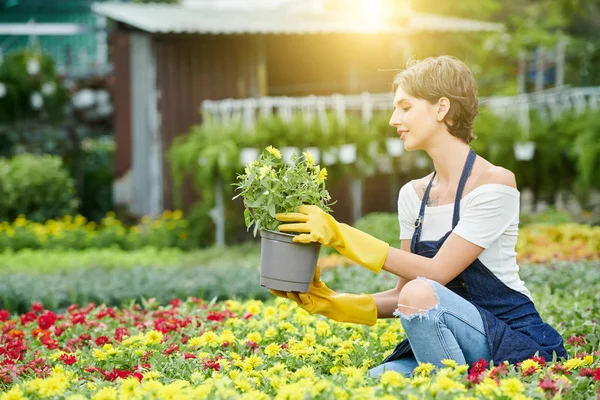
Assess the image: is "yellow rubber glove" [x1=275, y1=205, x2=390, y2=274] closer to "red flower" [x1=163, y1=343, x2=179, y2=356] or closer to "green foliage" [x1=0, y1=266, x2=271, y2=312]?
"red flower" [x1=163, y1=343, x2=179, y2=356]

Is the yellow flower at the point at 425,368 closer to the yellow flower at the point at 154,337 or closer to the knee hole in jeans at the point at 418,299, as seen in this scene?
the knee hole in jeans at the point at 418,299

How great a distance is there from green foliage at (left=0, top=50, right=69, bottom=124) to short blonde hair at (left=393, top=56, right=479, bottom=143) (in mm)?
11554

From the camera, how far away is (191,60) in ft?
37.5

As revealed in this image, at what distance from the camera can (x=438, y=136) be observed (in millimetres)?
3010

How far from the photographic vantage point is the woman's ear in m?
2.95

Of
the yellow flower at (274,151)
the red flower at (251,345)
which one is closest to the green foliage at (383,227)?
the red flower at (251,345)

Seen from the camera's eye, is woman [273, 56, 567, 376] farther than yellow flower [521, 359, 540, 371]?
Yes

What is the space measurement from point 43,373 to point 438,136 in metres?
1.66

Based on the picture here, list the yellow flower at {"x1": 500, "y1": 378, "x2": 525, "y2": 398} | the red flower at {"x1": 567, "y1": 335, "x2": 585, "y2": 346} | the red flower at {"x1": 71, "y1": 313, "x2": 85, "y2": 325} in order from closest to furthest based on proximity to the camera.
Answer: the yellow flower at {"x1": 500, "y1": 378, "x2": 525, "y2": 398} < the red flower at {"x1": 567, "y1": 335, "x2": 585, "y2": 346} < the red flower at {"x1": 71, "y1": 313, "x2": 85, "y2": 325}

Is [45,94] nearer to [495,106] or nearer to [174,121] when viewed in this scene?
[174,121]

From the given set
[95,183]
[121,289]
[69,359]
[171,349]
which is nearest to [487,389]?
[171,349]

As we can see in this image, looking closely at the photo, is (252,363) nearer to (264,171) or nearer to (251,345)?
(251,345)

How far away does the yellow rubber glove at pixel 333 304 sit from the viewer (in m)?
3.01

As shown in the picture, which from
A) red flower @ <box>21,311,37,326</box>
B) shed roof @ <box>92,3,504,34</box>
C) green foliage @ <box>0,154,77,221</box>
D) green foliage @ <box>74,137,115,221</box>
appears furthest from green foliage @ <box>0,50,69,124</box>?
red flower @ <box>21,311,37,326</box>
